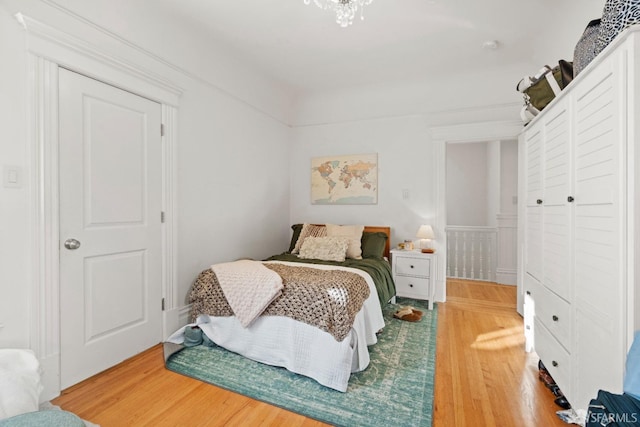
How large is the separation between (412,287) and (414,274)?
161mm

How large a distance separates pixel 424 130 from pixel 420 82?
62cm

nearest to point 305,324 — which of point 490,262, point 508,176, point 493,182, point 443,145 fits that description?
point 443,145

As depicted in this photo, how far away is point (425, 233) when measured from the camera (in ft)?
11.4

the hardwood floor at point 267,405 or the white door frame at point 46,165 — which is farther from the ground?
the white door frame at point 46,165

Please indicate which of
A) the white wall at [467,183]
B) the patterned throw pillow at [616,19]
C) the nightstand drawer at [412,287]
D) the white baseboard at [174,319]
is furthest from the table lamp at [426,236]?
the white baseboard at [174,319]

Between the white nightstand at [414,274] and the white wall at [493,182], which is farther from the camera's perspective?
the white wall at [493,182]

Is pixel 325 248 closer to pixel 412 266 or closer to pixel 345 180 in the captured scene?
pixel 412 266

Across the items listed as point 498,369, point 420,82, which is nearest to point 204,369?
point 498,369

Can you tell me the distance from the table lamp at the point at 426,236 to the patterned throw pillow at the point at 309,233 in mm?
1183

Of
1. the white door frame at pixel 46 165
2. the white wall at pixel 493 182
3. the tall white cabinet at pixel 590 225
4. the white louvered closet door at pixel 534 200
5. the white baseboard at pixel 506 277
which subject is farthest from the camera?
the white wall at pixel 493 182

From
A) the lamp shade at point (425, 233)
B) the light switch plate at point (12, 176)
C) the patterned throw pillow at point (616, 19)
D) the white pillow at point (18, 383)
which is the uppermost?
the patterned throw pillow at point (616, 19)

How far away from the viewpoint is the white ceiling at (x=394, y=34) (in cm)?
230

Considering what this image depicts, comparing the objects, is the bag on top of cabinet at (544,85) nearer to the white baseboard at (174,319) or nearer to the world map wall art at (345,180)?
the world map wall art at (345,180)

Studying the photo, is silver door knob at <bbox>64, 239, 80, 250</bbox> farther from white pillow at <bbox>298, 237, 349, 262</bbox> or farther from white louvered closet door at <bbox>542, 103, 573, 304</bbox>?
white louvered closet door at <bbox>542, 103, 573, 304</bbox>
